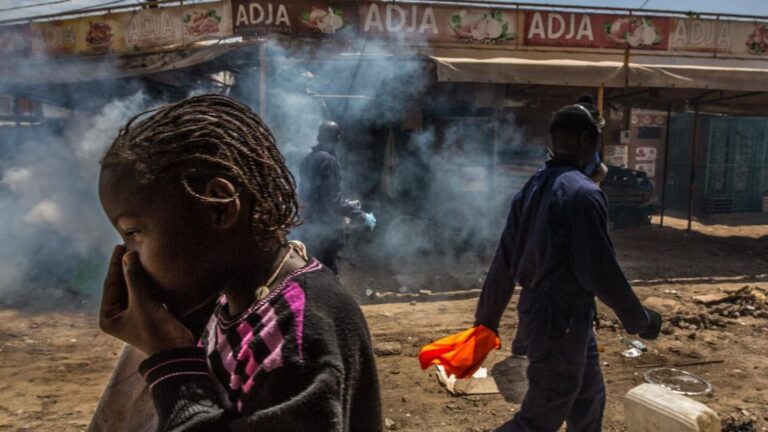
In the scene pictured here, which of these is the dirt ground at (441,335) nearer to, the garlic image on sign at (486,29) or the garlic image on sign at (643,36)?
the garlic image on sign at (486,29)

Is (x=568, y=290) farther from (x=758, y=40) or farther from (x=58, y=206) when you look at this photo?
(x=758, y=40)

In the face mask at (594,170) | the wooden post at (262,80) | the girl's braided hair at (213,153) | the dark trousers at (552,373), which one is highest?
the wooden post at (262,80)

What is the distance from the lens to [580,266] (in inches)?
96.1

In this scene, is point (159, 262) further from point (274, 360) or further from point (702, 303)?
point (702, 303)

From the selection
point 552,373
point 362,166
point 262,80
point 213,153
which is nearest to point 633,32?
point 362,166

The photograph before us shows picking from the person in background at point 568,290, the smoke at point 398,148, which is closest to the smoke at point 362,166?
the smoke at point 398,148

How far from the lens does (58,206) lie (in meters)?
8.27

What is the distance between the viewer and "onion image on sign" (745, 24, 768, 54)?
35.2 ft

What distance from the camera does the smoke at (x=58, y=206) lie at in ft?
22.9

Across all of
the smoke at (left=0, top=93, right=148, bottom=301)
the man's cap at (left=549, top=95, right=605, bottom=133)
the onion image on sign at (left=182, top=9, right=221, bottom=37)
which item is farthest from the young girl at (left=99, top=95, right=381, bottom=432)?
the onion image on sign at (left=182, top=9, right=221, bottom=37)

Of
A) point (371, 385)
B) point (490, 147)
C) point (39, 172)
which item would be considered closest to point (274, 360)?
point (371, 385)

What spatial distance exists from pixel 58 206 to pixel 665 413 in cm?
843

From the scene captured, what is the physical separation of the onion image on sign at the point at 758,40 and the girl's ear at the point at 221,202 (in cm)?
1268

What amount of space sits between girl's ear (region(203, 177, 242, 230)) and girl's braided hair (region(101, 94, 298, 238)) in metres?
0.01
